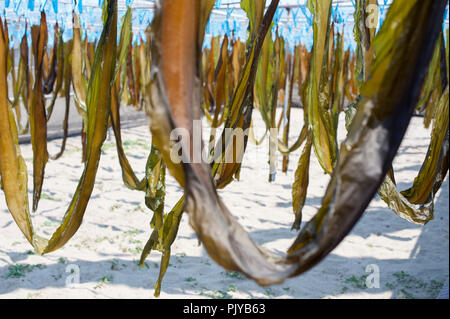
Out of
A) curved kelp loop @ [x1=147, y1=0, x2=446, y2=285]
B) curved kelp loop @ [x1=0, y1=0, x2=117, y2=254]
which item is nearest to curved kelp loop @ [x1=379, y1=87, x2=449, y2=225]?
curved kelp loop @ [x1=147, y1=0, x2=446, y2=285]

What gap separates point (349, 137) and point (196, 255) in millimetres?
2145

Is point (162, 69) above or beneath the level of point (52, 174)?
above

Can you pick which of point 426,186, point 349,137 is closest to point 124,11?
point 426,186

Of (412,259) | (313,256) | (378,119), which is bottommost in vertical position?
(412,259)

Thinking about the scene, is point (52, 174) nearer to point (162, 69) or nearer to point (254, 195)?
point (254, 195)

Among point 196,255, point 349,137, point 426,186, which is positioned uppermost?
point 349,137

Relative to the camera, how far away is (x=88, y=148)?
0.91 m

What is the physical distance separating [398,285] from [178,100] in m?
2.12

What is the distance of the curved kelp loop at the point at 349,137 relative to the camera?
0.37 m

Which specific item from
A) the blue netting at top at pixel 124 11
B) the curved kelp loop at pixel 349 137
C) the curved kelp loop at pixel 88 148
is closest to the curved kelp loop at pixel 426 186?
the curved kelp loop at pixel 349 137

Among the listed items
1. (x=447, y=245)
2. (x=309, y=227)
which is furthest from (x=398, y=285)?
(x=309, y=227)

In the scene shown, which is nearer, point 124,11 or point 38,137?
point 38,137

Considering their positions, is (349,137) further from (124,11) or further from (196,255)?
(124,11)
